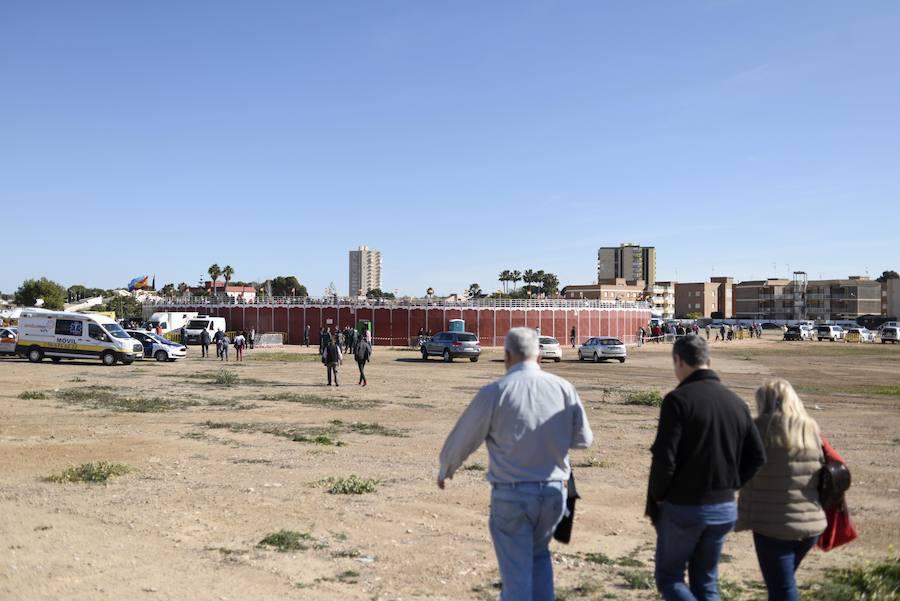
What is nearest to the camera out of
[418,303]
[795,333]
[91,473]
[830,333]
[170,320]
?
[91,473]

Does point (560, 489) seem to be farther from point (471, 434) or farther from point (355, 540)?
point (355, 540)

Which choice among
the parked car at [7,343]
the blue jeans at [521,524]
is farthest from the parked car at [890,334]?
the blue jeans at [521,524]

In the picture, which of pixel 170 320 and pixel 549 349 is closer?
pixel 549 349

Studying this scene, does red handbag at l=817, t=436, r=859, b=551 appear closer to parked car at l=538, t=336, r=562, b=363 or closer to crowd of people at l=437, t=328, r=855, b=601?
crowd of people at l=437, t=328, r=855, b=601

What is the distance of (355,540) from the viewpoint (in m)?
8.23

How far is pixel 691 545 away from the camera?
15.6ft

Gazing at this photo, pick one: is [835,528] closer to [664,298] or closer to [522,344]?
[522,344]

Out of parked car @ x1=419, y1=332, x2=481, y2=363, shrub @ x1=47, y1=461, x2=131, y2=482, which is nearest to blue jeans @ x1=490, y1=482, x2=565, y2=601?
shrub @ x1=47, y1=461, x2=131, y2=482

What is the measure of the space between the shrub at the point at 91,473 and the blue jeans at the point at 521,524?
8.07 meters

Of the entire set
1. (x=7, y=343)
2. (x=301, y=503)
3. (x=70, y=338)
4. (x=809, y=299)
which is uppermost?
(x=809, y=299)

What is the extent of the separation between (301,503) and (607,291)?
128937mm

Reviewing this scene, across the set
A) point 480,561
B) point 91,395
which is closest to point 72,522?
point 480,561

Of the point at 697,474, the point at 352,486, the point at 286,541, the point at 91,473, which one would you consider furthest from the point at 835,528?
the point at 91,473

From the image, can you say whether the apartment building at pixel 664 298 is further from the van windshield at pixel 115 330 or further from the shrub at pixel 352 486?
the shrub at pixel 352 486
